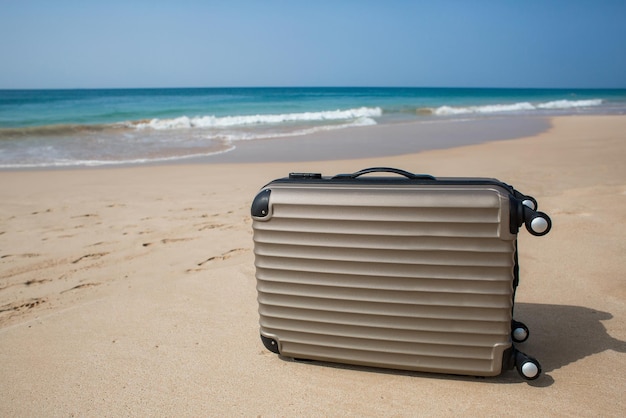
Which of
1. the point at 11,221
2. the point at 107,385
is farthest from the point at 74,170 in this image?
the point at 107,385

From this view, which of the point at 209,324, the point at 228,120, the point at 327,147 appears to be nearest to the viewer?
the point at 209,324

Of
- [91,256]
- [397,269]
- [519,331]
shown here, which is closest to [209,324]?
[397,269]

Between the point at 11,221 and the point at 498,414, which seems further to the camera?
the point at 11,221

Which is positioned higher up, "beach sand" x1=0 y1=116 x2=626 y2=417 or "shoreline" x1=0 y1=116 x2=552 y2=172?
"shoreline" x1=0 y1=116 x2=552 y2=172

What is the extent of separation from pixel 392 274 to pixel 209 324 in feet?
4.09

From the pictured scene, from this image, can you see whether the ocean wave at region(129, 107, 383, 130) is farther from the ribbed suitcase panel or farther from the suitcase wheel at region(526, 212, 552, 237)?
the suitcase wheel at region(526, 212, 552, 237)

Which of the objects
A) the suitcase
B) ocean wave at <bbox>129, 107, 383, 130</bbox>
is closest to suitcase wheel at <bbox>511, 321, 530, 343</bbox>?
the suitcase

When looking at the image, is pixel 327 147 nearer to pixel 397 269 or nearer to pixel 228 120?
pixel 397 269

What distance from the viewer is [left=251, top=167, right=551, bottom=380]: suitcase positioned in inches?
74.5

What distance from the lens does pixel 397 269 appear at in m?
1.98

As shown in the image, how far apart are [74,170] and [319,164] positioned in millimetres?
4477

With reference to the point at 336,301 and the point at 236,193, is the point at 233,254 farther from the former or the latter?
the point at 236,193

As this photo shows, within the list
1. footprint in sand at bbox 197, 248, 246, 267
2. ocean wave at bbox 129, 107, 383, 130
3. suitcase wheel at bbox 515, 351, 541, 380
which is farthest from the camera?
ocean wave at bbox 129, 107, 383, 130

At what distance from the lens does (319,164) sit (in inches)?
337
